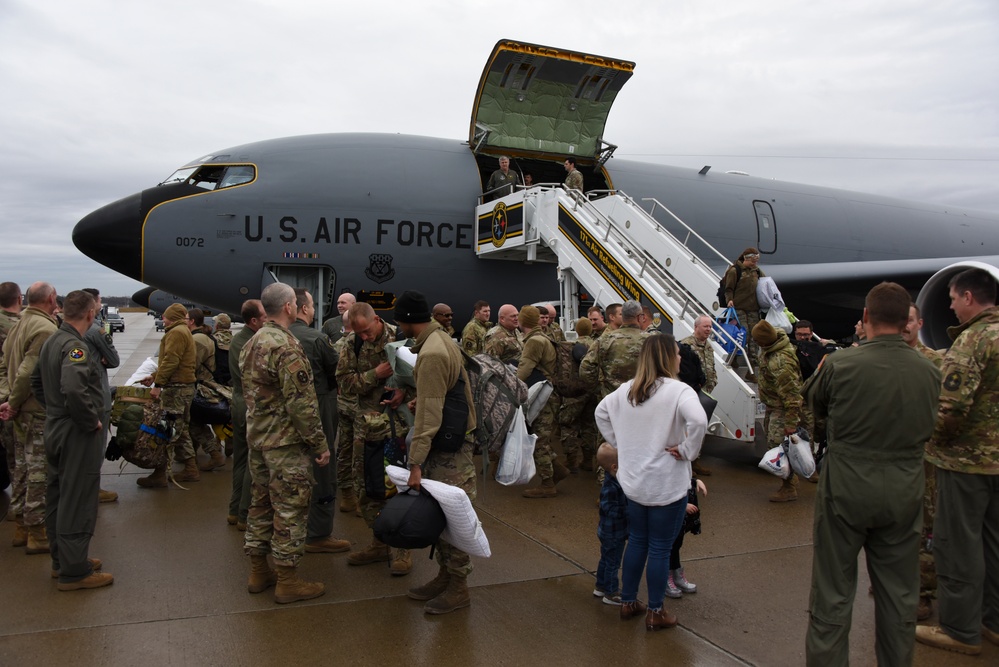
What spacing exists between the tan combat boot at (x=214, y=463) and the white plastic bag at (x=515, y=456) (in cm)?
441

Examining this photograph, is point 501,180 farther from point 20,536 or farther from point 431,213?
point 20,536

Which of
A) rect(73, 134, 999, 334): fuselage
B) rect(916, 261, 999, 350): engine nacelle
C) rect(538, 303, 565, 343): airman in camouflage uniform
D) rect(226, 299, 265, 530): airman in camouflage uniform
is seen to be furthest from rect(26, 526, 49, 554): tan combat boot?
rect(916, 261, 999, 350): engine nacelle

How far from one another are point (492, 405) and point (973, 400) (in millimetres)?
2581

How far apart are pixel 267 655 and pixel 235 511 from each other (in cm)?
235

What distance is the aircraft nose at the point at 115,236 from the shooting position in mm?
9867

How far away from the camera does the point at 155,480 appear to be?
676cm

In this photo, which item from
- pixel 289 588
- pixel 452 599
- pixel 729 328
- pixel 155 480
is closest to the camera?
pixel 452 599

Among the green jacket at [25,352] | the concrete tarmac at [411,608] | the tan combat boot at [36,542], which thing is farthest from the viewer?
the tan combat boot at [36,542]

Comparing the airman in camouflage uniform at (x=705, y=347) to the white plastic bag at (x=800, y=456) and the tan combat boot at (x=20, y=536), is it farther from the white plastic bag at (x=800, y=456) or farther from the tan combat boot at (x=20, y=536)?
the tan combat boot at (x=20, y=536)

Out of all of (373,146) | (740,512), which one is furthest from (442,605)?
(373,146)

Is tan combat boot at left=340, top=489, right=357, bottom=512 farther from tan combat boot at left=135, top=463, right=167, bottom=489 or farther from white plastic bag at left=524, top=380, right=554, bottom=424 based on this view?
tan combat boot at left=135, top=463, right=167, bottom=489

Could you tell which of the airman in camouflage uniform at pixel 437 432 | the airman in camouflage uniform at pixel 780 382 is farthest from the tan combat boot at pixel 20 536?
the airman in camouflage uniform at pixel 780 382

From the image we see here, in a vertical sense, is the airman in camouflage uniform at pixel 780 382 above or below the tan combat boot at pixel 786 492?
above

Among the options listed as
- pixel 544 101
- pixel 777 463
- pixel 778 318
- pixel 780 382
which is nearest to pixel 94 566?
pixel 777 463
